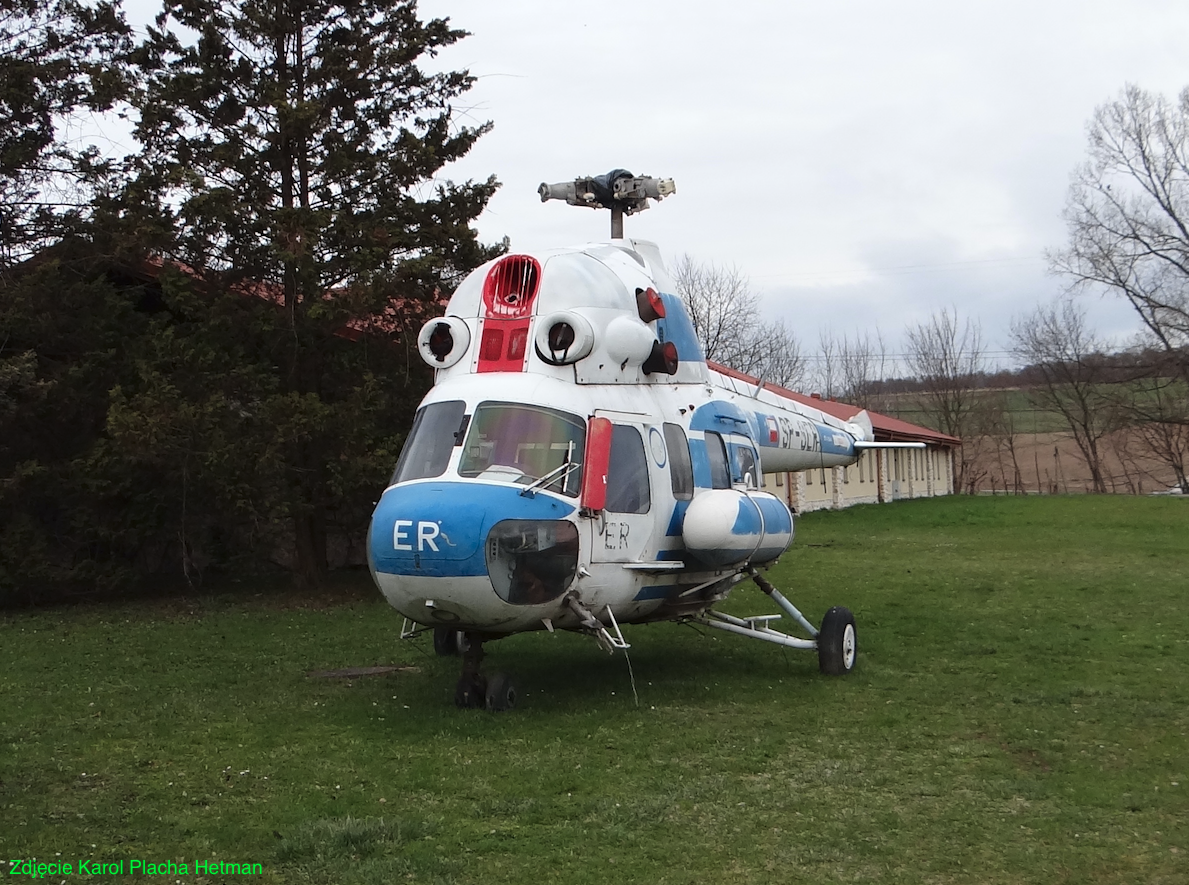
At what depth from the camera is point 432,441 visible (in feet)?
30.6

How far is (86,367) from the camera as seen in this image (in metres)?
17.7

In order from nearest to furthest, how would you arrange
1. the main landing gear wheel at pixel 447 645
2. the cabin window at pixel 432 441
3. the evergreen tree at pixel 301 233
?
the cabin window at pixel 432 441 < the main landing gear wheel at pixel 447 645 < the evergreen tree at pixel 301 233

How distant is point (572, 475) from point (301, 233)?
989cm

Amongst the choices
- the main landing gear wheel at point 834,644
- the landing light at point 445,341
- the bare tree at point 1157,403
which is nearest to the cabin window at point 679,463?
the landing light at point 445,341

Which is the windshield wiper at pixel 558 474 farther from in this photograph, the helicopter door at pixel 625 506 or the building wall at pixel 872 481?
the building wall at pixel 872 481

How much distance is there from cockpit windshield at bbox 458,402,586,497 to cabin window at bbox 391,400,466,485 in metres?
0.17

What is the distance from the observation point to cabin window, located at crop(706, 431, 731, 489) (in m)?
11.1

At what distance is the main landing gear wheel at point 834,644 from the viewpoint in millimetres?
11461

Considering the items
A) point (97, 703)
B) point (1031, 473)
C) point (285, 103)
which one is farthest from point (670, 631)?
point (1031, 473)

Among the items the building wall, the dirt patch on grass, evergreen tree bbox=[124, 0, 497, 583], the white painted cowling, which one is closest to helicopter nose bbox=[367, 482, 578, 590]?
the white painted cowling

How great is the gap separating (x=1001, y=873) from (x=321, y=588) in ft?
49.0

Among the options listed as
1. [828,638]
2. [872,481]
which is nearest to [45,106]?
[828,638]

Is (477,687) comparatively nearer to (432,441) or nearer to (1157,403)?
(432,441)

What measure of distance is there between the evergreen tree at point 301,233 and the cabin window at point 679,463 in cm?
755
